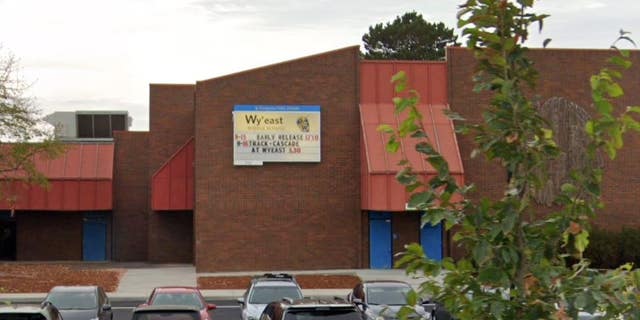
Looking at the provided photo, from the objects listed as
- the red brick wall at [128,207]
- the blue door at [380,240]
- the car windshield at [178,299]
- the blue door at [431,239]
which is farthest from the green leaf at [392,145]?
the red brick wall at [128,207]

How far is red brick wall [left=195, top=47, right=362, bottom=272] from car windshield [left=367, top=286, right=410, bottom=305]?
56.0 feet

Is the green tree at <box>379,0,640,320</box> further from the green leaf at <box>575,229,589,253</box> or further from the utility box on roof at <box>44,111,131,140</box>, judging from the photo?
the utility box on roof at <box>44,111,131,140</box>

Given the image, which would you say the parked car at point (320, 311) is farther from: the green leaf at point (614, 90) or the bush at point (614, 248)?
the bush at point (614, 248)

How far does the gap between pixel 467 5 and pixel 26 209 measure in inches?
1623

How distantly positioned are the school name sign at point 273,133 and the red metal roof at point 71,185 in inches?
382

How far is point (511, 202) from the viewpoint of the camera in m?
6.18

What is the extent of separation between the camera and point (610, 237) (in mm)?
39562

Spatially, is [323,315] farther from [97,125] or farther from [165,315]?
[97,125]

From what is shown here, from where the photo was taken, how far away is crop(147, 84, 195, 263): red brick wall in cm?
4656

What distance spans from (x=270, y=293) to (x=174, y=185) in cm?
2235

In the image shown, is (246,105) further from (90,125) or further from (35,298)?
(90,125)

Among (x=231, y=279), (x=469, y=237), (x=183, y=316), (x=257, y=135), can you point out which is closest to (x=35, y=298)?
(x=231, y=279)

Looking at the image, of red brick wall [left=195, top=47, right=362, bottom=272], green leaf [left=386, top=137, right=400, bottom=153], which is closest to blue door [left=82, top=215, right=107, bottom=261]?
red brick wall [left=195, top=47, right=362, bottom=272]

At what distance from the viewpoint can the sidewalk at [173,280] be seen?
32500 mm
